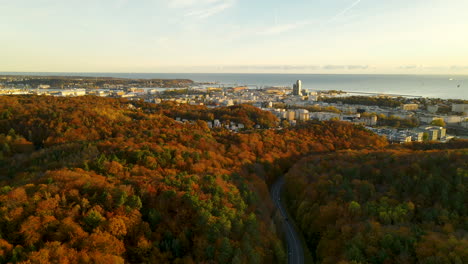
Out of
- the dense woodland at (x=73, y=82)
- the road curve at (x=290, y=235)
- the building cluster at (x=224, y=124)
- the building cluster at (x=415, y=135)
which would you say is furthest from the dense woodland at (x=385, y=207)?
the dense woodland at (x=73, y=82)

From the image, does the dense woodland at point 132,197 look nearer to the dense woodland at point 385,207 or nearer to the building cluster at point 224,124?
the dense woodland at point 385,207

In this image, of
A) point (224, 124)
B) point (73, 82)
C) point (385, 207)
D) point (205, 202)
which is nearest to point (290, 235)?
point (385, 207)

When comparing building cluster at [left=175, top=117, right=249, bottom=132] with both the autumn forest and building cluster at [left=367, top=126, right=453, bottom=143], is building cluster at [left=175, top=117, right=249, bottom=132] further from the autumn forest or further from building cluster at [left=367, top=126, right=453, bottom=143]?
building cluster at [left=367, top=126, right=453, bottom=143]

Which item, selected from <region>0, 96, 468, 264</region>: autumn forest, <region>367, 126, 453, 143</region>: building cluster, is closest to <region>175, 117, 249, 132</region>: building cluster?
<region>0, 96, 468, 264</region>: autumn forest

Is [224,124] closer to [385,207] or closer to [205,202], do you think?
[205,202]

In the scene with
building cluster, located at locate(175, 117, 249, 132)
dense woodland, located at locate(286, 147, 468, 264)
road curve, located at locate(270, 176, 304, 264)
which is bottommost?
road curve, located at locate(270, 176, 304, 264)

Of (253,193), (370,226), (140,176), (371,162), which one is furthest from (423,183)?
(140,176)
